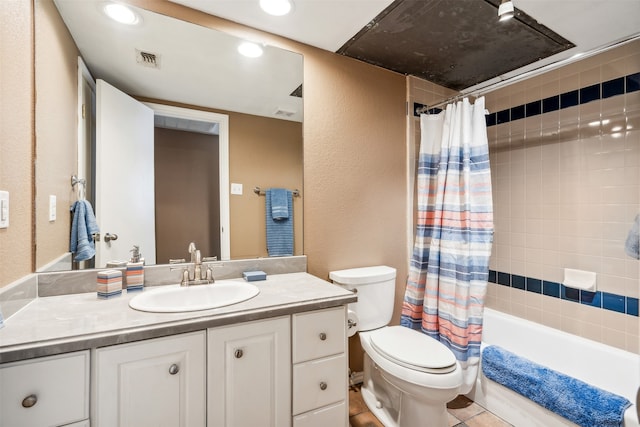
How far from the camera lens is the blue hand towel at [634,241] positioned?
5.28 ft

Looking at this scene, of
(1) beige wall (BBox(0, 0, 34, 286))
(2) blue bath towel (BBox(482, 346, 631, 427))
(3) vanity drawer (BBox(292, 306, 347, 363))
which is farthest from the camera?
(2) blue bath towel (BBox(482, 346, 631, 427))

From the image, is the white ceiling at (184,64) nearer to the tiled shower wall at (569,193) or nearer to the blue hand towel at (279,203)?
the blue hand towel at (279,203)

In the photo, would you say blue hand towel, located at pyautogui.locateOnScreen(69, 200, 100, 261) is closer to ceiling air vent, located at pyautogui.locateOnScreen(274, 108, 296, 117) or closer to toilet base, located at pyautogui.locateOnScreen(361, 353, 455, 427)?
ceiling air vent, located at pyautogui.locateOnScreen(274, 108, 296, 117)

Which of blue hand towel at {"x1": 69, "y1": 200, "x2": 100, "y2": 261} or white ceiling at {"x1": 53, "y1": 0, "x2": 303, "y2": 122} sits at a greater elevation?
white ceiling at {"x1": 53, "y1": 0, "x2": 303, "y2": 122}

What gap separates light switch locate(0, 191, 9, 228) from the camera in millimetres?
937

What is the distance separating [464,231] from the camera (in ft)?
5.90

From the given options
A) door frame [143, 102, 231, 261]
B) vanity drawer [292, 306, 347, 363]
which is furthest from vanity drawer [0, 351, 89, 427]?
door frame [143, 102, 231, 261]

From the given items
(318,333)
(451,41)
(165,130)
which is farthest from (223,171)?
(451,41)

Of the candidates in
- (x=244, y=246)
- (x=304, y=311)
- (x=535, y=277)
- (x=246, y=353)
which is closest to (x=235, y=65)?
(x=244, y=246)

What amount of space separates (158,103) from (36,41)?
1.51 ft

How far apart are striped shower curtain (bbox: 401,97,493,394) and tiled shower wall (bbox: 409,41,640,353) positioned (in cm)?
36

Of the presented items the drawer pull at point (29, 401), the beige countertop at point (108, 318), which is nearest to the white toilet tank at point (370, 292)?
the beige countertop at point (108, 318)

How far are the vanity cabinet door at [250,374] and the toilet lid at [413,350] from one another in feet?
1.95

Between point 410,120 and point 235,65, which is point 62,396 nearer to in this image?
point 235,65
